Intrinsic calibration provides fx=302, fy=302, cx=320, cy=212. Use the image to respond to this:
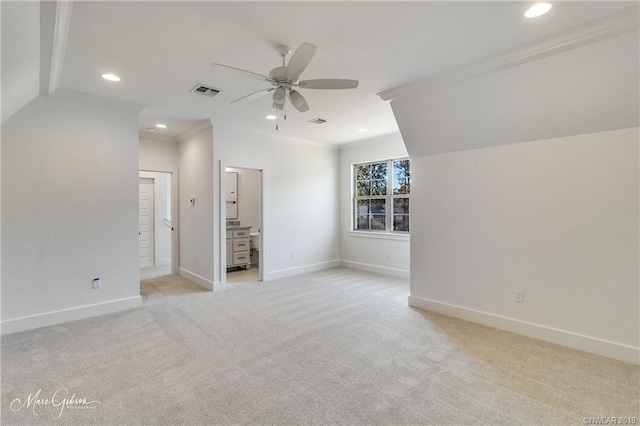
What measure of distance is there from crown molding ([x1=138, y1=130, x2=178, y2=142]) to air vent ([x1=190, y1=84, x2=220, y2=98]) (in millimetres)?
2394

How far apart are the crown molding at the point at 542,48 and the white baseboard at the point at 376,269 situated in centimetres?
344

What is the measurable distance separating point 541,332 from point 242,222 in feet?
20.1

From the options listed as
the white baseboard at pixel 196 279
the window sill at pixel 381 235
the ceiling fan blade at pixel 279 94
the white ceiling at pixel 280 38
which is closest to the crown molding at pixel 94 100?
the white ceiling at pixel 280 38

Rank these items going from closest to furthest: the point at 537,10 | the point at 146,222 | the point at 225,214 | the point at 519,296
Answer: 1. the point at 537,10
2. the point at 519,296
3. the point at 225,214
4. the point at 146,222

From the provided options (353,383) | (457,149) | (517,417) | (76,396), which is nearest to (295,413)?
(353,383)

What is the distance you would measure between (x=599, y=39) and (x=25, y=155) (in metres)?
5.47

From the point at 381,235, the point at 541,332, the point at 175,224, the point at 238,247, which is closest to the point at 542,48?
the point at 541,332

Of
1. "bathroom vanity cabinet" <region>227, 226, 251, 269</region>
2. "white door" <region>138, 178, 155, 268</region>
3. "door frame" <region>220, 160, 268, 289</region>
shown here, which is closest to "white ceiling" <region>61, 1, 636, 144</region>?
"door frame" <region>220, 160, 268, 289</region>

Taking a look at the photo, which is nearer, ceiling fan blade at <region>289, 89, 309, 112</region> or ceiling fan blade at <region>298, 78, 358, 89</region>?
ceiling fan blade at <region>298, 78, 358, 89</region>

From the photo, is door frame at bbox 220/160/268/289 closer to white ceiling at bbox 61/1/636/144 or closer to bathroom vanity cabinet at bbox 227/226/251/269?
bathroom vanity cabinet at bbox 227/226/251/269

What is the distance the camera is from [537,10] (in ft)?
6.76

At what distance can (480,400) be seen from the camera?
2.09m

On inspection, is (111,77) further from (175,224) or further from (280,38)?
(175,224)

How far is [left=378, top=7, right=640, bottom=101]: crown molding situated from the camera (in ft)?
6.96
